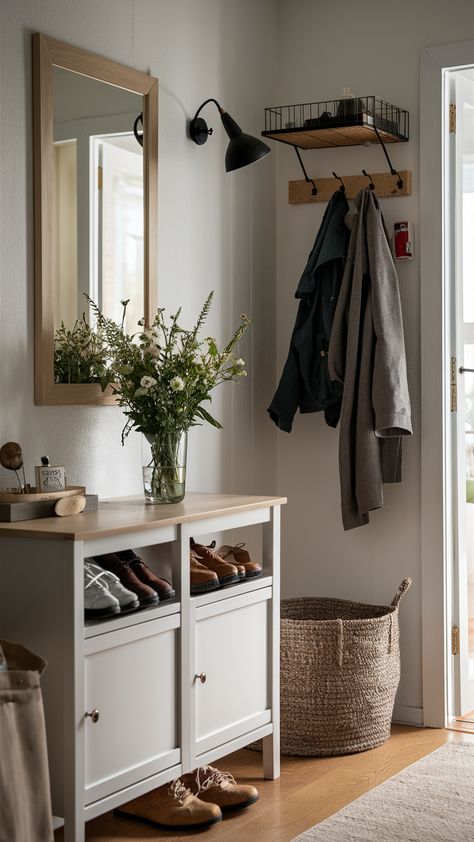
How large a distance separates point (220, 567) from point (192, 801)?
23.5 inches

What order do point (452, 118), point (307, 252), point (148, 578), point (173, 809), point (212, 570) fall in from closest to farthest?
point (148, 578), point (173, 809), point (212, 570), point (452, 118), point (307, 252)

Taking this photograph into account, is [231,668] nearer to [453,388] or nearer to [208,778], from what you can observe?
[208,778]

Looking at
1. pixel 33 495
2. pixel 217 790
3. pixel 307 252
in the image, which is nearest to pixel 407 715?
pixel 217 790

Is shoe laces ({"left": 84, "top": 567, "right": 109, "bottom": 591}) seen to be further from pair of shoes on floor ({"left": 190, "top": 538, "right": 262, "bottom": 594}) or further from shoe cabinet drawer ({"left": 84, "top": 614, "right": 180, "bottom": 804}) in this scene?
pair of shoes on floor ({"left": 190, "top": 538, "right": 262, "bottom": 594})

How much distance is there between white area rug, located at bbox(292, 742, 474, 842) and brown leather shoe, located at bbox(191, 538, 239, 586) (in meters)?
0.66

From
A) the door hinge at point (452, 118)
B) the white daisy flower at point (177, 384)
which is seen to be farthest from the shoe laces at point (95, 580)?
the door hinge at point (452, 118)

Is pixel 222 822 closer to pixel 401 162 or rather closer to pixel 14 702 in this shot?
pixel 14 702

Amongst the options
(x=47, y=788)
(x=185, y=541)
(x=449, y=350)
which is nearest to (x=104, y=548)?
(x=185, y=541)

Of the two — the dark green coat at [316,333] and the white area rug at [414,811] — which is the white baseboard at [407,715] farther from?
the dark green coat at [316,333]

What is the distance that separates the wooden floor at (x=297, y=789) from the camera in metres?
2.68

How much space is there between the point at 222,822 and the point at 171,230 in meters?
1.72

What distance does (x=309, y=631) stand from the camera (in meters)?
3.29

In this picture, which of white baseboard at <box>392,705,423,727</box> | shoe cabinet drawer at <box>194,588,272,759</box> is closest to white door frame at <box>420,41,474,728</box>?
white baseboard at <box>392,705,423,727</box>

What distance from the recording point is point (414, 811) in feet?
9.19
